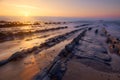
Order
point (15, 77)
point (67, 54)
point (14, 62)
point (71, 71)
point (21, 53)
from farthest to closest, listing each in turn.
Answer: point (67, 54)
point (21, 53)
point (14, 62)
point (71, 71)
point (15, 77)

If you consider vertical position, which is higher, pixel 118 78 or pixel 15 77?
pixel 15 77

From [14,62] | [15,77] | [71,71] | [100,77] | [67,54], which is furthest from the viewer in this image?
[67,54]

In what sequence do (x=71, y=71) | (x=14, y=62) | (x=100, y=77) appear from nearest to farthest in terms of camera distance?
1. (x=100, y=77)
2. (x=71, y=71)
3. (x=14, y=62)

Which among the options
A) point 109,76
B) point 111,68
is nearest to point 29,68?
point 109,76

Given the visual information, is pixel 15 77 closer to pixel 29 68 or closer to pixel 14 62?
pixel 29 68

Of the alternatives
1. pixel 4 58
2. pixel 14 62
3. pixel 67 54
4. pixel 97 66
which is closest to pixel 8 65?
pixel 14 62

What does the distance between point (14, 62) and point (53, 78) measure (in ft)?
10.2

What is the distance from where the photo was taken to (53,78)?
632 cm

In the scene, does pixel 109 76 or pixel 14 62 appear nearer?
pixel 109 76

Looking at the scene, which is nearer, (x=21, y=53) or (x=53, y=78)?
(x=53, y=78)

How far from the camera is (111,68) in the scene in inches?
335

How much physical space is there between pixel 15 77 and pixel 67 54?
202 inches

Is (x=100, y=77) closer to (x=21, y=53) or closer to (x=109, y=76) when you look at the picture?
(x=109, y=76)

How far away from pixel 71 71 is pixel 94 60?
298 cm
